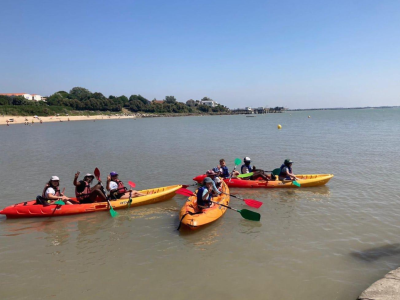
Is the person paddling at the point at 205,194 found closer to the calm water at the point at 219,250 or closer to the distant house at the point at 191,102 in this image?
the calm water at the point at 219,250

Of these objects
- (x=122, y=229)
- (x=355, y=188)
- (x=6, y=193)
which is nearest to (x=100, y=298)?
(x=122, y=229)

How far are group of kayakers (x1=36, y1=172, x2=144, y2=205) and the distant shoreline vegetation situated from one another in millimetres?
78235

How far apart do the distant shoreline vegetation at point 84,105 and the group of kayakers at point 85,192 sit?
78235 millimetres

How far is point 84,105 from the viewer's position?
105 m

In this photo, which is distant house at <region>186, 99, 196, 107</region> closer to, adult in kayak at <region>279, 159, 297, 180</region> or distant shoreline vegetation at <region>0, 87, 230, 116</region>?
distant shoreline vegetation at <region>0, 87, 230, 116</region>

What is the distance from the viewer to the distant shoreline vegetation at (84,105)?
8094 centimetres

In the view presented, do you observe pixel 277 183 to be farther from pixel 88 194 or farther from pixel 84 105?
pixel 84 105

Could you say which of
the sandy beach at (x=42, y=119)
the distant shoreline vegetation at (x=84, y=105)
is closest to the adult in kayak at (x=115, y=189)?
the sandy beach at (x=42, y=119)

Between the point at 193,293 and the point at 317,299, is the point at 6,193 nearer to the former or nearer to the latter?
the point at 193,293

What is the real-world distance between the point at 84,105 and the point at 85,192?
10484cm

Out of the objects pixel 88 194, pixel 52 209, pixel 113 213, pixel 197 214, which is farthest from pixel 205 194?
pixel 52 209

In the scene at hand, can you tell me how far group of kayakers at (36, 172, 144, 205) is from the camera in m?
9.70

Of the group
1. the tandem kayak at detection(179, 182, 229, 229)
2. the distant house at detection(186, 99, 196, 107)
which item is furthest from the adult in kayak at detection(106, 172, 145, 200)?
the distant house at detection(186, 99, 196, 107)

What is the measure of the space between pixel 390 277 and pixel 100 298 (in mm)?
5530
